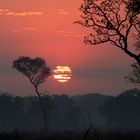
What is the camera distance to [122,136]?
120 ft

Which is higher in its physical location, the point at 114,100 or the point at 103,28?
the point at 103,28

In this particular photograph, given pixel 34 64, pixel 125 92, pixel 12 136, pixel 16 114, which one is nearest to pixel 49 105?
pixel 16 114

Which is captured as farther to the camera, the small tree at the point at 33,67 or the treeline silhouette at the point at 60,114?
the treeline silhouette at the point at 60,114

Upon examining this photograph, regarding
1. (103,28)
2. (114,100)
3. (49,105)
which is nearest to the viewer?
(103,28)

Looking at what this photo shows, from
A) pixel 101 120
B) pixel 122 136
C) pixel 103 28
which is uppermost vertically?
pixel 103 28

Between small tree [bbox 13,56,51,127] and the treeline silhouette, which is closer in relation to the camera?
small tree [bbox 13,56,51,127]

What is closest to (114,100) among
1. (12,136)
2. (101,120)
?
(101,120)

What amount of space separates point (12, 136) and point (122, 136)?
680 cm

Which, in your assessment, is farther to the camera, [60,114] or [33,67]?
[60,114]

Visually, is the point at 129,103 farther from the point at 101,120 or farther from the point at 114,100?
the point at 101,120

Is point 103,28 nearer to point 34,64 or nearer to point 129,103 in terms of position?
point 34,64

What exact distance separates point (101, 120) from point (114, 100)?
39799 millimetres

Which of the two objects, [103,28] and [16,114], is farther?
[16,114]

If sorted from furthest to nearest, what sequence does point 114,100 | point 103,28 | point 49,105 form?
point 114,100 → point 49,105 → point 103,28
